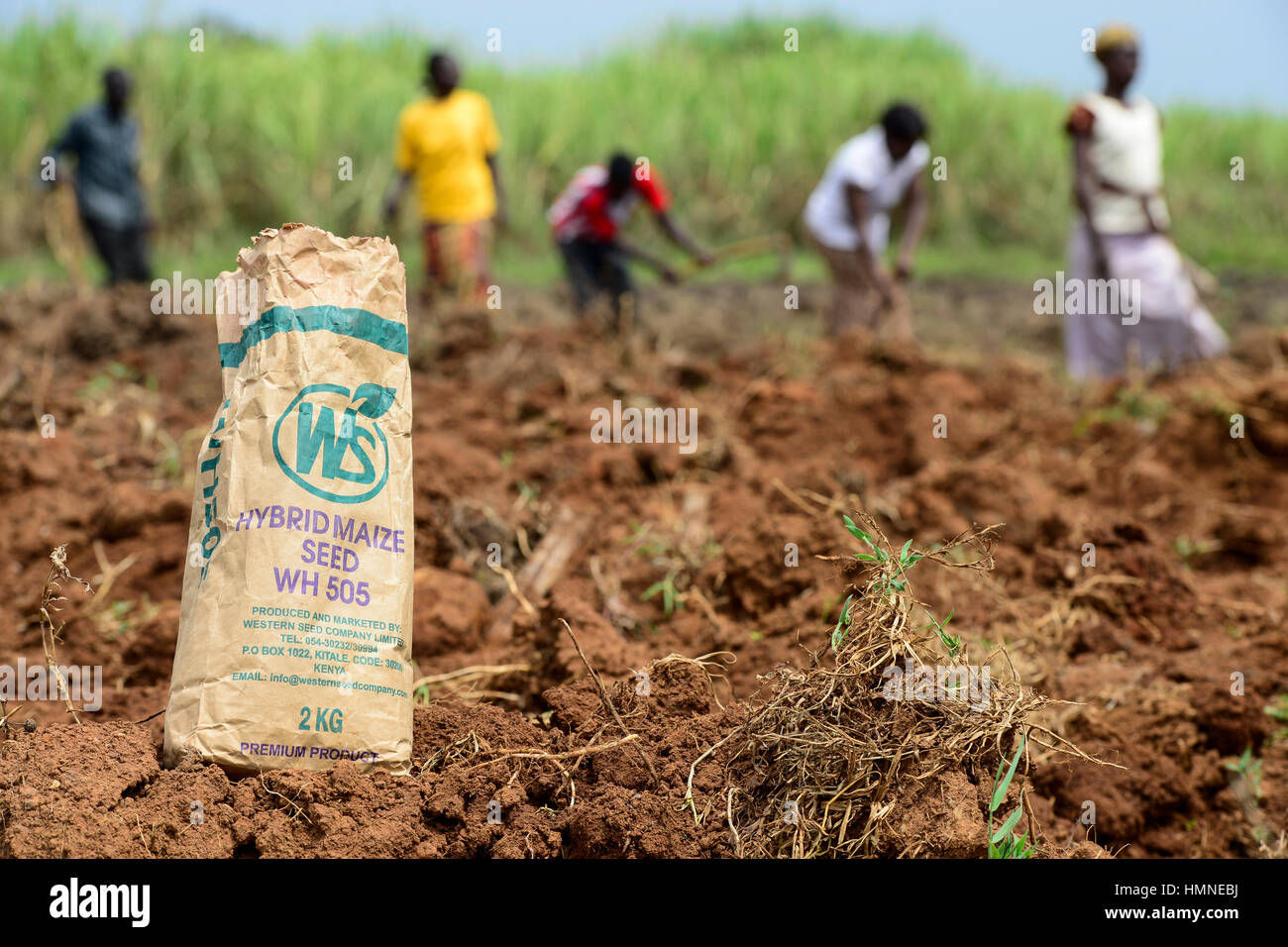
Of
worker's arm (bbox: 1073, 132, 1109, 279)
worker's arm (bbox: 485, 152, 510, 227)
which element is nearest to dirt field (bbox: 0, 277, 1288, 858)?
worker's arm (bbox: 1073, 132, 1109, 279)

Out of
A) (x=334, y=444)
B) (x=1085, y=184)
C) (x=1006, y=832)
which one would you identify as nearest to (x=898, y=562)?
(x=1006, y=832)

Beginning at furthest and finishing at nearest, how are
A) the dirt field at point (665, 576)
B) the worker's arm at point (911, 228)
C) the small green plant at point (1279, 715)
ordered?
the worker's arm at point (911, 228) < the small green plant at point (1279, 715) < the dirt field at point (665, 576)

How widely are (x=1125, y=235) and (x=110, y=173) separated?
598 cm

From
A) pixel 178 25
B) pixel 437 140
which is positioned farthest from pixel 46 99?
pixel 437 140

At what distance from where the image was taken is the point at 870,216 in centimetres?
706

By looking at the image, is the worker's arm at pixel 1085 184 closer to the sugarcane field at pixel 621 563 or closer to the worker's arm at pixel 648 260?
the sugarcane field at pixel 621 563

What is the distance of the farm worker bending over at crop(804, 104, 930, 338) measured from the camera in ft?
22.7

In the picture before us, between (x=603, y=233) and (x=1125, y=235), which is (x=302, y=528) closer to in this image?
(x=603, y=233)

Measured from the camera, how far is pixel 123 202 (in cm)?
778

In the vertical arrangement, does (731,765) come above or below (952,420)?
below

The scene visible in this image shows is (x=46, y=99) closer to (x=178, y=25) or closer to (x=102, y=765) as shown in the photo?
(x=178, y=25)

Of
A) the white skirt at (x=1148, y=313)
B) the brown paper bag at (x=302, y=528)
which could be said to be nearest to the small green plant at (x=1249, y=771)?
the brown paper bag at (x=302, y=528)

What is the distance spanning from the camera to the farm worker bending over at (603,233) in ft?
22.8
